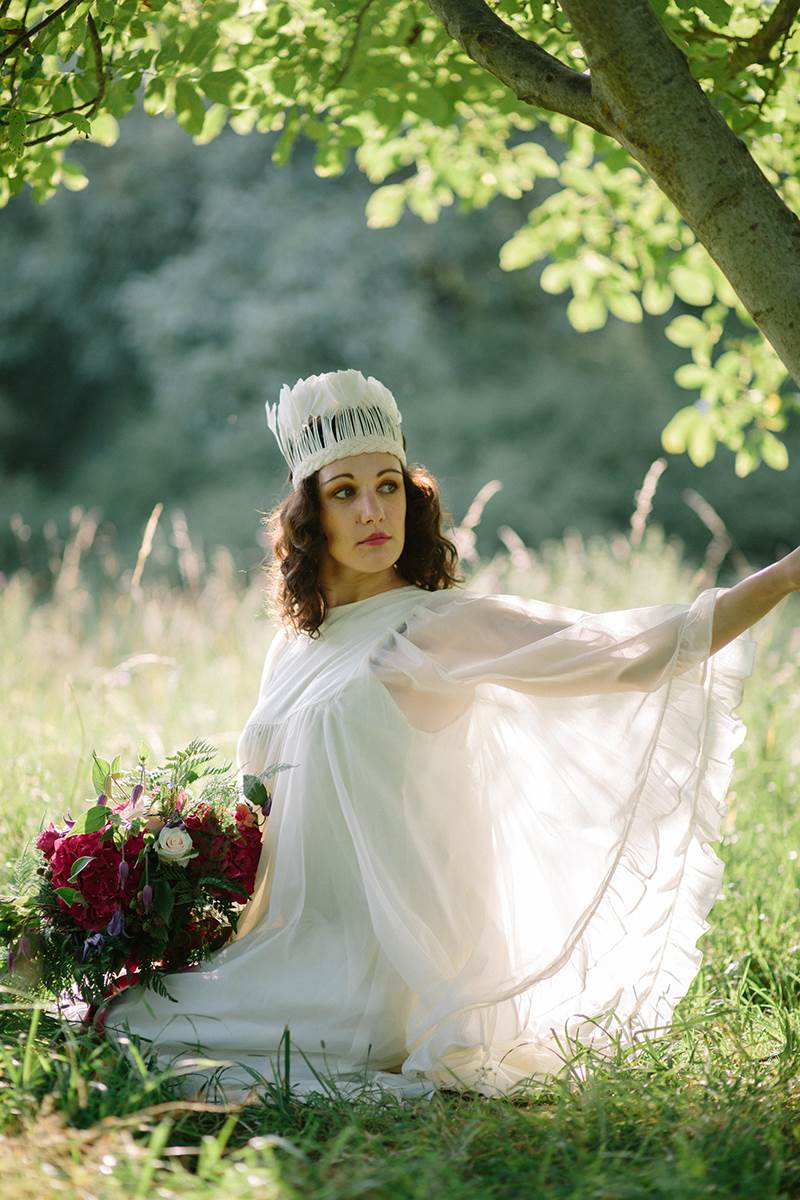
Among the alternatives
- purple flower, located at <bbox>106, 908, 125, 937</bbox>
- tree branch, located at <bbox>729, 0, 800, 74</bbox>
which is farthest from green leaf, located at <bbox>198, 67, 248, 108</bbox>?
purple flower, located at <bbox>106, 908, 125, 937</bbox>

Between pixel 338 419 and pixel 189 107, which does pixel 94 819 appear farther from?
pixel 189 107

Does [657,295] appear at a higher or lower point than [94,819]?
higher

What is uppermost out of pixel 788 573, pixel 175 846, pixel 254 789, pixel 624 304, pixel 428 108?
pixel 428 108

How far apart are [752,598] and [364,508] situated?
1068 mm

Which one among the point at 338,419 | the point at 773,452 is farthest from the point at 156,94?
the point at 773,452

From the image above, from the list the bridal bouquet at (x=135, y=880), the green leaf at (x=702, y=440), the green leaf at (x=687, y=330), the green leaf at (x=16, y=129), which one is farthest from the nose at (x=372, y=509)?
the green leaf at (x=687, y=330)

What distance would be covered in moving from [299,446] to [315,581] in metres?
0.37

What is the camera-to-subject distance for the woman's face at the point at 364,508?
3307 mm

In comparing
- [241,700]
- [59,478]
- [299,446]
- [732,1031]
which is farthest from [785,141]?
[59,478]

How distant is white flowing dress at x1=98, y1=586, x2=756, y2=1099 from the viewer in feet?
9.53

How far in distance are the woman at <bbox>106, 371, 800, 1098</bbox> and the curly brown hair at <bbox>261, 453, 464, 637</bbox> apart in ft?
0.30

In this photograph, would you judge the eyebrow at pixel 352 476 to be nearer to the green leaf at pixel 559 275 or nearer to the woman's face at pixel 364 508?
the woman's face at pixel 364 508

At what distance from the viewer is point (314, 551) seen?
11.2 ft

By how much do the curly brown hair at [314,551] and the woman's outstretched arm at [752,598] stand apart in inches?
37.0
